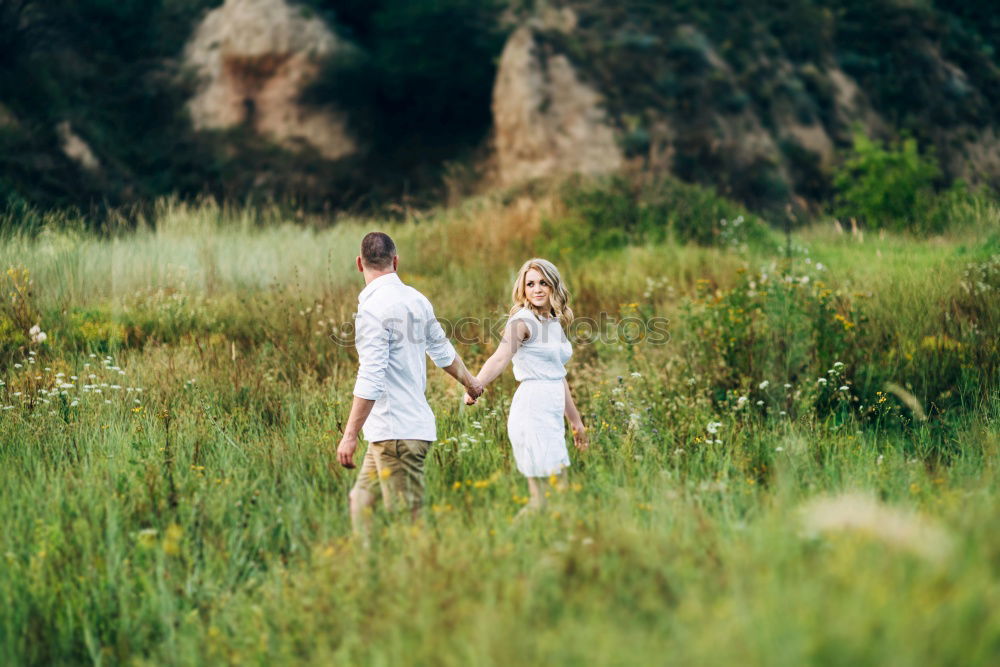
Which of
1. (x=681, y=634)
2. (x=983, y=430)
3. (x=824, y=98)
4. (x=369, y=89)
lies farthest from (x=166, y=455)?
(x=824, y=98)

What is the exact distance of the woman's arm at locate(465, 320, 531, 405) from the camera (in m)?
5.10

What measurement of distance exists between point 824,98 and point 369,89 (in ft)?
30.8

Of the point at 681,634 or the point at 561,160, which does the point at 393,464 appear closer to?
the point at 681,634

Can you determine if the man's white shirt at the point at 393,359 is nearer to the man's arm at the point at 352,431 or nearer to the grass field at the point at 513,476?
the man's arm at the point at 352,431

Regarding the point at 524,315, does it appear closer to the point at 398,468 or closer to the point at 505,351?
the point at 505,351

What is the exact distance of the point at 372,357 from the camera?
4684 mm

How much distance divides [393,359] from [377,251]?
580 millimetres

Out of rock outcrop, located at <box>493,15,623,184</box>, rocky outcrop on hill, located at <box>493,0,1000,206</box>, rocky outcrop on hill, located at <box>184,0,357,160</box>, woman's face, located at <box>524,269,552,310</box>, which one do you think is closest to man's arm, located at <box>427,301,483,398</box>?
woman's face, located at <box>524,269,552,310</box>

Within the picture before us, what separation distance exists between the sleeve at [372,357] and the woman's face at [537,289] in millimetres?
915

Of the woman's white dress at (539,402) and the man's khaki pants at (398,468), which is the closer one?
the man's khaki pants at (398,468)

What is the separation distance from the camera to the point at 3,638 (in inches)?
146

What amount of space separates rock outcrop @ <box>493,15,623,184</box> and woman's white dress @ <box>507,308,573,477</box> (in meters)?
12.1

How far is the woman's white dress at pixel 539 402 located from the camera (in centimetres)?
502

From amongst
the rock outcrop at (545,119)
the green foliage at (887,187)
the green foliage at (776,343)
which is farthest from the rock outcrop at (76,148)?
the green foliage at (776,343)
